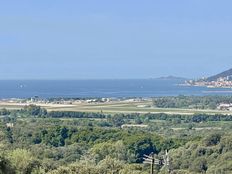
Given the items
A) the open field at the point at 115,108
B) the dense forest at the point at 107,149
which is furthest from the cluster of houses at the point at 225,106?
the dense forest at the point at 107,149

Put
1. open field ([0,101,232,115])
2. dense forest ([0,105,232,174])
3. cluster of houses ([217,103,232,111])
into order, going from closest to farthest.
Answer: dense forest ([0,105,232,174]) → open field ([0,101,232,115]) → cluster of houses ([217,103,232,111])

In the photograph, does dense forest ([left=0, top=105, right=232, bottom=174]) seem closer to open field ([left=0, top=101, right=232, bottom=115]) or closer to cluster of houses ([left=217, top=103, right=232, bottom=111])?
open field ([left=0, top=101, right=232, bottom=115])

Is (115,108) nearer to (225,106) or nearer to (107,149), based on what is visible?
(225,106)

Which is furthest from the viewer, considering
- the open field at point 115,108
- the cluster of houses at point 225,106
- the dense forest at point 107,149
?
the cluster of houses at point 225,106

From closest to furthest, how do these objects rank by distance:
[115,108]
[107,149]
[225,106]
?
[107,149] < [115,108] < [225,106]

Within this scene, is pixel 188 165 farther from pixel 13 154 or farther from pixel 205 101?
pixel 205 101

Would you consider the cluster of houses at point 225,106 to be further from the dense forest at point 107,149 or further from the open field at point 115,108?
the dense forest at point 107,149

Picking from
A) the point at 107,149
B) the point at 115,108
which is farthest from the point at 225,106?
the point at 107,149

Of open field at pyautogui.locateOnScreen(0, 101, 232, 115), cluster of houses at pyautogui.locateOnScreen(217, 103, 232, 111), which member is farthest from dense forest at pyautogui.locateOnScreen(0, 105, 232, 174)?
cluster of houses at pyautogui.locateOnScreen(217, 103, 232, 111)
